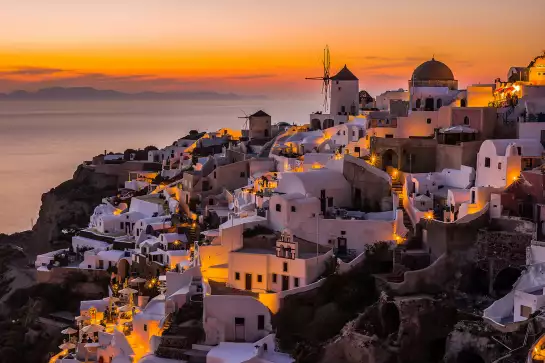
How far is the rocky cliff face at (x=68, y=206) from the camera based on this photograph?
43.5 metres

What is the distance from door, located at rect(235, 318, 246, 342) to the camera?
22219 mm

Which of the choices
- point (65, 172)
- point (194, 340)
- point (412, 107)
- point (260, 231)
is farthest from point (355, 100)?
point (65, 172)

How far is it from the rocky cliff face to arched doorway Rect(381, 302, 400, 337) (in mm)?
24363

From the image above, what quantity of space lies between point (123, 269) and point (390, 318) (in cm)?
1418

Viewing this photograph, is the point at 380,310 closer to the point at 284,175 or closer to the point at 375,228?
the point at 375,228

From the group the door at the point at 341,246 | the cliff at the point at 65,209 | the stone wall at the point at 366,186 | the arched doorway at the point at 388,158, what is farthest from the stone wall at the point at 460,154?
the cliff at the point at 65,209

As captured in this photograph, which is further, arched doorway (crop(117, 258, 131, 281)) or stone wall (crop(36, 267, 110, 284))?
stone wall (crop(36, 267, 110, 284))

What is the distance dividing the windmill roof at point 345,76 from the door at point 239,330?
22.0m

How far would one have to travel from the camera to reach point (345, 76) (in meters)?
42.2

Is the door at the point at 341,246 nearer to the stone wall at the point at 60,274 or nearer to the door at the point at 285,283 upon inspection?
the door at the point at 285,283

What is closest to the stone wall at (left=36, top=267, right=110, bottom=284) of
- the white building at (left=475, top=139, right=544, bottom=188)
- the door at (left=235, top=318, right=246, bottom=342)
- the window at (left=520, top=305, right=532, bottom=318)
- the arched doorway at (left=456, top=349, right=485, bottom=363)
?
the door at (left=235, top=318, right=246, bottom=342)

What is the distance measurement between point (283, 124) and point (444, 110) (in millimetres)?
23847

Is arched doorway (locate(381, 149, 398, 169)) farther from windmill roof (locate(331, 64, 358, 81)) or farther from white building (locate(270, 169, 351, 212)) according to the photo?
windmill roof (locate(331, 64, 358, 81))

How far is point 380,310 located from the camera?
2020 cm
